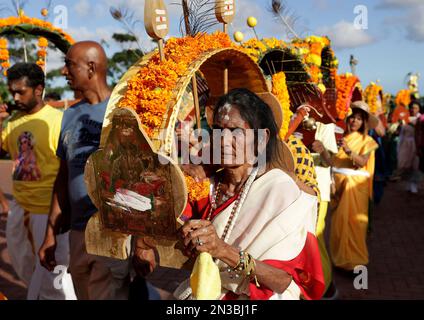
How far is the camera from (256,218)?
80.4 inches

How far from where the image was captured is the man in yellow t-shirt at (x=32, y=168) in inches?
155

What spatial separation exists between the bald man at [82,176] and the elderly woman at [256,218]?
1.27 m

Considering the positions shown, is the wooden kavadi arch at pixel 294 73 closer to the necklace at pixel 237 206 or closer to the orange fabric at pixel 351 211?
the orange fabric at pixel 351 211

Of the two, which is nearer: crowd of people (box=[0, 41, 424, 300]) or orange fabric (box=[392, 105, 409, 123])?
crowd of people (box=[0, 41, 424, 300])

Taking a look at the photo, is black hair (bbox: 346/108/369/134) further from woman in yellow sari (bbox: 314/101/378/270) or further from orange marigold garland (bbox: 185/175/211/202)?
orange marigold garland (bbox: 185/175/211/202)

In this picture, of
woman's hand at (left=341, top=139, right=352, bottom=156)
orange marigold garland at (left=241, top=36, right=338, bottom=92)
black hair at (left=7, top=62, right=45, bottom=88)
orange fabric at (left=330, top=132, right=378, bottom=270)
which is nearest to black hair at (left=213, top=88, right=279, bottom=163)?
orange marigold garland at (left=241, top=36, right=338, bottom=92)

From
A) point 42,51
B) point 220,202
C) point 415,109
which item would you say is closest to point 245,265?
point 220,202

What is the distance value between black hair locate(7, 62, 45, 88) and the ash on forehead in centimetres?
260

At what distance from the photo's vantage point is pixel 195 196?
2312mm

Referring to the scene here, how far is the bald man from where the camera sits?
317 cm

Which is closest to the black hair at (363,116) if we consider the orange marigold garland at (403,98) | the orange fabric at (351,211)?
the orange fabric at (351,211)

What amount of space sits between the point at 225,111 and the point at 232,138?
0.13 metres

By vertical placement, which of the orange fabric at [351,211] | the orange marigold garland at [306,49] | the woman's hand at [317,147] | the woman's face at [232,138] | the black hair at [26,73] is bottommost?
the orange fabric at [351,211]

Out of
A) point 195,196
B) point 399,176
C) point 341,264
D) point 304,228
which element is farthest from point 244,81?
point 399,176
